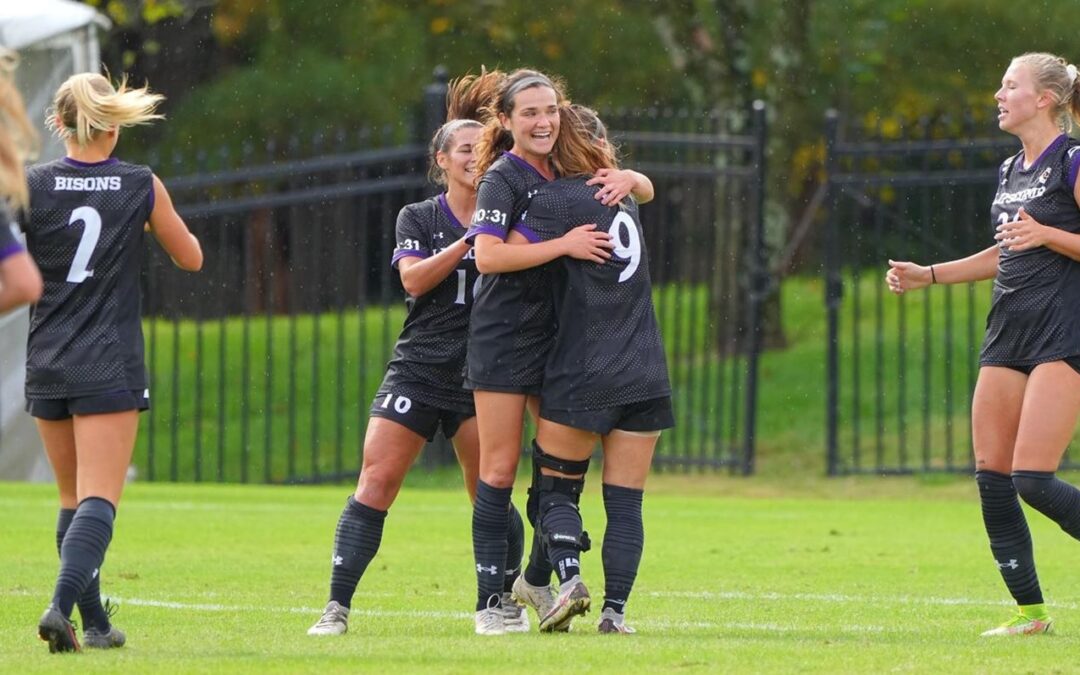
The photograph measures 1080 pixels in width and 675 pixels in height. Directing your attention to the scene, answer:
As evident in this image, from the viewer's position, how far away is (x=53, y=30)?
42.8ft

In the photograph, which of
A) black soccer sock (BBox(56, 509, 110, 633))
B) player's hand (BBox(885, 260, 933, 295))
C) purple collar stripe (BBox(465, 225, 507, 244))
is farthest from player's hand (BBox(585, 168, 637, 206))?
black soccer sock (BBox(56, 509, 110, 633))

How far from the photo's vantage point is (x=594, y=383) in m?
5.89

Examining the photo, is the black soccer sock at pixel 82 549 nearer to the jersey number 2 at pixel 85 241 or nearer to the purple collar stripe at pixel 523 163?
the jersey number 2 at pixel 85 241

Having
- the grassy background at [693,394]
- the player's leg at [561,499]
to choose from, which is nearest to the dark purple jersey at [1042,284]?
the player's leg at [561,499]

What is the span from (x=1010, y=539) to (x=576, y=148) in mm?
1982

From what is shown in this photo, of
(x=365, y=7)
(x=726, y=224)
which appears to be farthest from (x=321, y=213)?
(x=365, y=7)

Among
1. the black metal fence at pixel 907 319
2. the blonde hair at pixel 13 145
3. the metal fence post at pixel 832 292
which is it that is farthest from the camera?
the metal fence post at pixel 832 292

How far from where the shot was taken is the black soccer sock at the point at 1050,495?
607 cm

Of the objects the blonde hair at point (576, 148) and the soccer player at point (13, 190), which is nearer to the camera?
the soccer player at point (13, 190)

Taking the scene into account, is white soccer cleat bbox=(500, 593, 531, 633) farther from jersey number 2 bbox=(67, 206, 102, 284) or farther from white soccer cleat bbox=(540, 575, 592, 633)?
jersey number 2 bbox=(67, 206, 102, 284)

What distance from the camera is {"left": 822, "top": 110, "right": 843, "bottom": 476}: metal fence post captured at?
43.9ft

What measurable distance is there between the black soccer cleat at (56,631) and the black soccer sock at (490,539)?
133cm

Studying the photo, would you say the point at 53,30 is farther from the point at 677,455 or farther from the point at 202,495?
the point at 677,455

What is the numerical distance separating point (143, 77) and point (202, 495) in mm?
12347
